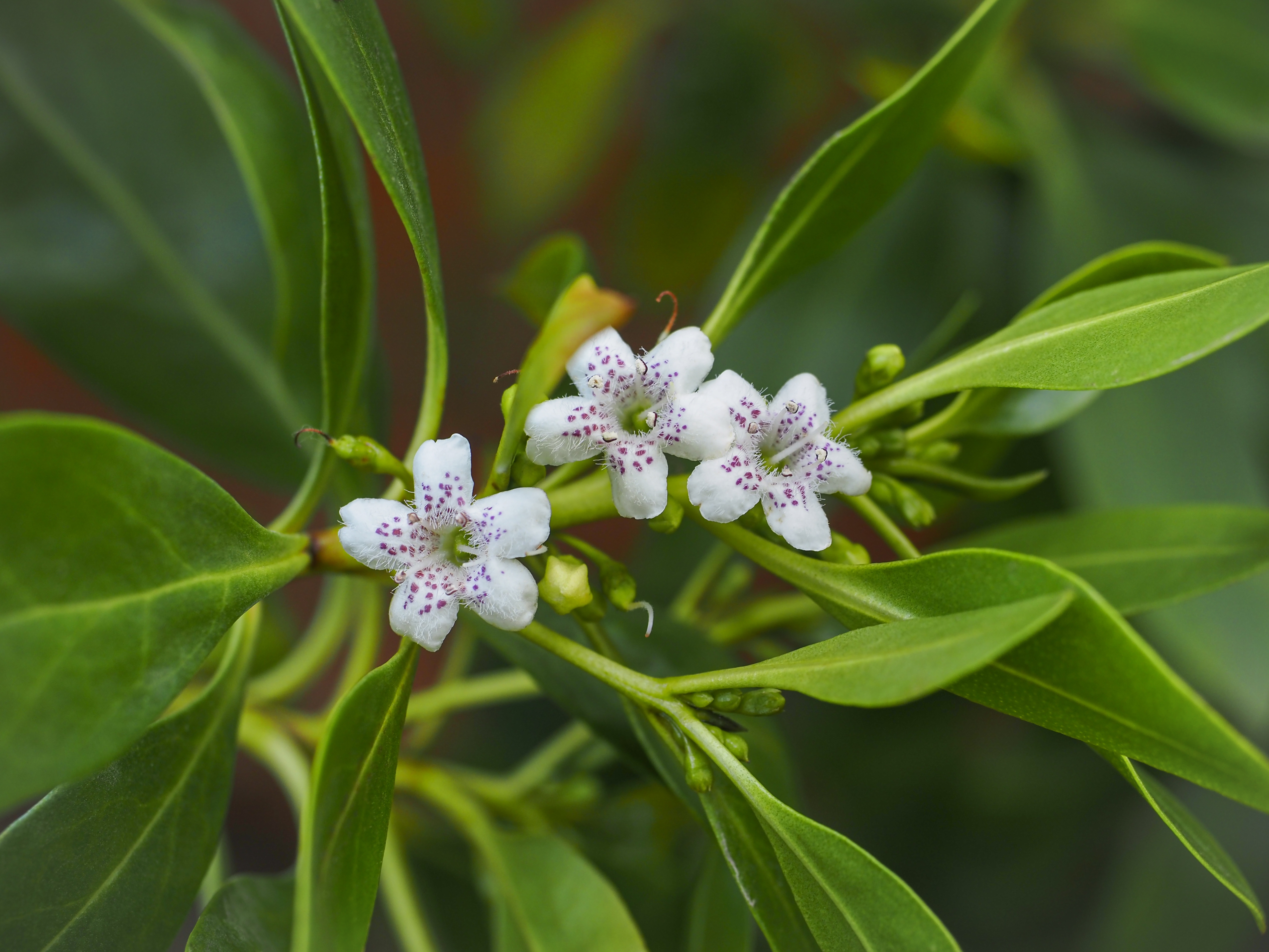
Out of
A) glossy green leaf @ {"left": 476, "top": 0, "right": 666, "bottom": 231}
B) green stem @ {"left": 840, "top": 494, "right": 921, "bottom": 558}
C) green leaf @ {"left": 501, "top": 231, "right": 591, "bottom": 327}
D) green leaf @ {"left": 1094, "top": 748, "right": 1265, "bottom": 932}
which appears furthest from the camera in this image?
glossy green leaf @ {"left": 476, "top": 0, "right": 666, "bottom": 231}

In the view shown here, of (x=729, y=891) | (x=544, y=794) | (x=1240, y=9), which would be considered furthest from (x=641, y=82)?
(x=729, y=891)

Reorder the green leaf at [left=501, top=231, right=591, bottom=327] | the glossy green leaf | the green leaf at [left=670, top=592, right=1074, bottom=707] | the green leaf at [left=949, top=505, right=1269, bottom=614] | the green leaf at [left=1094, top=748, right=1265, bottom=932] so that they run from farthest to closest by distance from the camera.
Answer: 1. the glossy green leaf
2. the green leaf at [left=501, top=231, right=591, bottom=327]
3. the green leaf at [left=949, top=505, right=1269, bottom=614]
4. the green leaf at [left=1094, top=748, right=1265, bottom=932]
5. the green leaf at [left=670, top=592, right=1074, bottom=707]

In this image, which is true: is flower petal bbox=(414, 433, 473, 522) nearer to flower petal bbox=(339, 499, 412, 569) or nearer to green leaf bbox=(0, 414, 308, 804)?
flower petal bbox=(339, 499, 412, 569)

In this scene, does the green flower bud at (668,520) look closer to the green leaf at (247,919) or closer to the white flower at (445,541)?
the white flower at (445,541)

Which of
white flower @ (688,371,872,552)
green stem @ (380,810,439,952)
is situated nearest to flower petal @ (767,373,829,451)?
white flower @ (688,371,872,552)

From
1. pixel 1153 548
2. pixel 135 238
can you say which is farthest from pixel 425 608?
pixel 135 238
